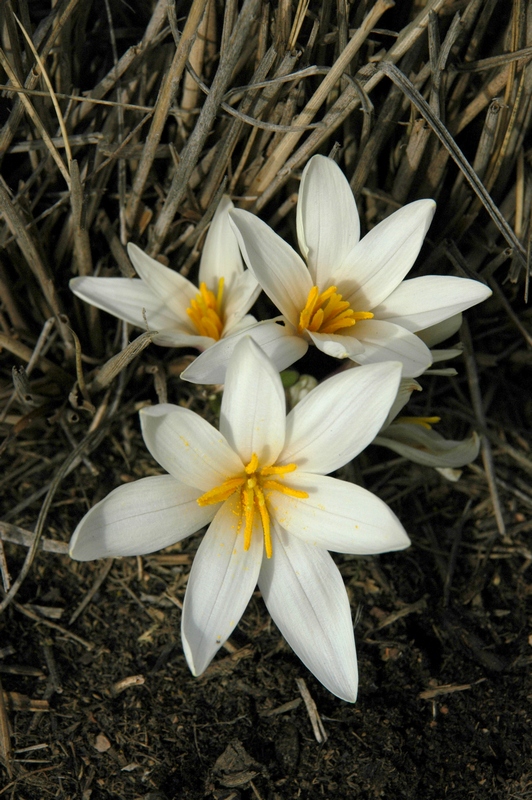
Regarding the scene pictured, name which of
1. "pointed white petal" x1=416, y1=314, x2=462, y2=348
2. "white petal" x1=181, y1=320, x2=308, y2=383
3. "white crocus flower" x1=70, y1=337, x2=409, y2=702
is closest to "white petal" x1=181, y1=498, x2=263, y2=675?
"white crocus flower" x1=70, y1=337, x2=409, y2=702

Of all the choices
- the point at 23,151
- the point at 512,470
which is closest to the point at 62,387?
the point at 23,151

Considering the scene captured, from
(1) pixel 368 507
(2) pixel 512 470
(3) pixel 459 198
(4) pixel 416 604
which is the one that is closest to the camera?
(1) pixel 368 507

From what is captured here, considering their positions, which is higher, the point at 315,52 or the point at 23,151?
the point at 315,52

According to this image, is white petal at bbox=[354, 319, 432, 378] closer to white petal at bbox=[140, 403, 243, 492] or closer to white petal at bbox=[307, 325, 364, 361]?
white petal at bbox=[307, 325, 364, 361]

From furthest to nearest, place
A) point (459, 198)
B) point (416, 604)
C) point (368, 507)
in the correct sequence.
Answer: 1. point (459, 198)
2. point (416, 604)
3. point (368, 507)

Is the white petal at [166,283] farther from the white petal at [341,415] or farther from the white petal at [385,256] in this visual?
the white petal at [341,415]

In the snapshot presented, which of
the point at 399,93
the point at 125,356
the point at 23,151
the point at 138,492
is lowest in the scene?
the point at 138,492

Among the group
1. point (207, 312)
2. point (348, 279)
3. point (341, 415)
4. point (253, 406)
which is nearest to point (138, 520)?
point (253, 406)

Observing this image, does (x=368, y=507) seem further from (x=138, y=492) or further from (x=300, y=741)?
(x=300, y=741)
